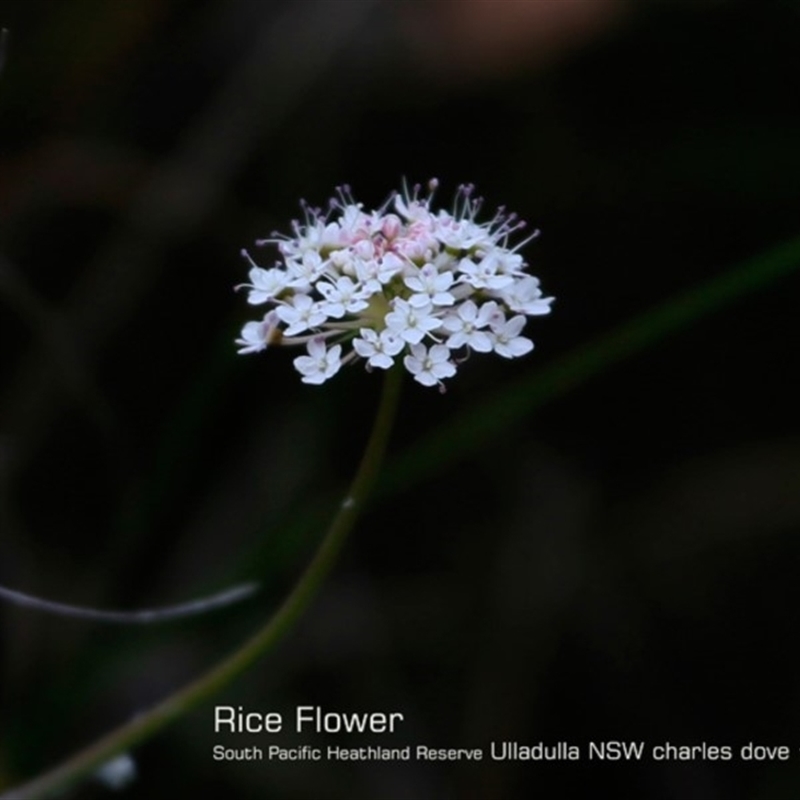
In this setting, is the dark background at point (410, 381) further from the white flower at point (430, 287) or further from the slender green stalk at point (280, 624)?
the white flower at point (430, 287)

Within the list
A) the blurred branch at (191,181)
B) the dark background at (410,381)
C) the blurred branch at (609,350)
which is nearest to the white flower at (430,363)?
the blurred branch at (609,350)

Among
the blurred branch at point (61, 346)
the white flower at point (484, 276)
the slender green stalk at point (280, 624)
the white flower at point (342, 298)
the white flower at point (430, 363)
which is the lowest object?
the slender green stalk at point (280, 624)

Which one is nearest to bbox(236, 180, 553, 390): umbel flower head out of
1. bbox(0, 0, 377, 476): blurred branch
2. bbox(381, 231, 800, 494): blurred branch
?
bbox(381, 231, 800, 494): blurred branch

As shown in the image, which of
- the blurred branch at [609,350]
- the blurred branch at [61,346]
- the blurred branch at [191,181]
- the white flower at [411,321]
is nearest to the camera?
the white flower at [411,321]

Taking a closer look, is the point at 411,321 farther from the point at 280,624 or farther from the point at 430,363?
the point at 280,624

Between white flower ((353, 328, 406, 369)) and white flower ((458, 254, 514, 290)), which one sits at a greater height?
white flower ((458, 254, 514, 290))

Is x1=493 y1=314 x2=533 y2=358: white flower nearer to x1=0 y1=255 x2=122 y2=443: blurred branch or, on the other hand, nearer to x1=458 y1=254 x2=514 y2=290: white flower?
x1=458 y1=254 x2=514 y2=290: white flower

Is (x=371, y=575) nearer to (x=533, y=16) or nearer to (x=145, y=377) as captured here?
(x=145, y=377)
